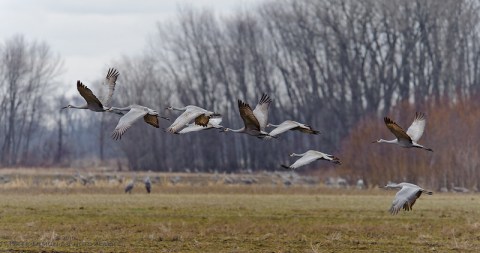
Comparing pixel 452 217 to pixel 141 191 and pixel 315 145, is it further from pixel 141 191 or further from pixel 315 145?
pixel 315 145

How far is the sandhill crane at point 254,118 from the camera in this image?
61.9ft

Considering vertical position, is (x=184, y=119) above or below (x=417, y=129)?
above

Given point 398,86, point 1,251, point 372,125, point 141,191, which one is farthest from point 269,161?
point 1,251

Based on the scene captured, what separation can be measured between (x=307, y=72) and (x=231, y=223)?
53414 millimetres

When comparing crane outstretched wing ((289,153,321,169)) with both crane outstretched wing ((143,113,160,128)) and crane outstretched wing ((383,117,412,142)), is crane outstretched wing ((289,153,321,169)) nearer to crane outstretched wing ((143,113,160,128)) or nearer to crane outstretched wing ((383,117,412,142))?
crane outstretched wing ((383,117,412,142))

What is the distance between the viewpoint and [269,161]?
82438 mm

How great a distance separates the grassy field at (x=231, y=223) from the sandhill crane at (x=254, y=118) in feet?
10.1

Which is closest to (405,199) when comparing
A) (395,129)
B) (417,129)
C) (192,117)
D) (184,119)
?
(395,129)

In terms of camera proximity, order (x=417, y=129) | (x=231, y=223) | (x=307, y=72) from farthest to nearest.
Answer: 1. (x=307, y=72)
2. (x=231, y=223)
3. (x=417, y=129)

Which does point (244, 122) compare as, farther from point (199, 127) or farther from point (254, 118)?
point (199, 127)

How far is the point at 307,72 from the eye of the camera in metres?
81.5

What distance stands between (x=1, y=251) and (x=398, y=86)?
59.1m

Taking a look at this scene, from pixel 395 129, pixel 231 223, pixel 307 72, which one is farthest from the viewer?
pixel 307 72

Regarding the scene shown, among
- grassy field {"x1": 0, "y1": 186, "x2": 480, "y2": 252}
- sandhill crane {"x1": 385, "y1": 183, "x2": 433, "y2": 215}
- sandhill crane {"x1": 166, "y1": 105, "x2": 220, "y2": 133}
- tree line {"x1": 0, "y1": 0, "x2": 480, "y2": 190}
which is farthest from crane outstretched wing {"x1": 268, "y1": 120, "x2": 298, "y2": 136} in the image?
tree line {"x1": 0, "y1": 0, "x2": 480, "y2": 190}
